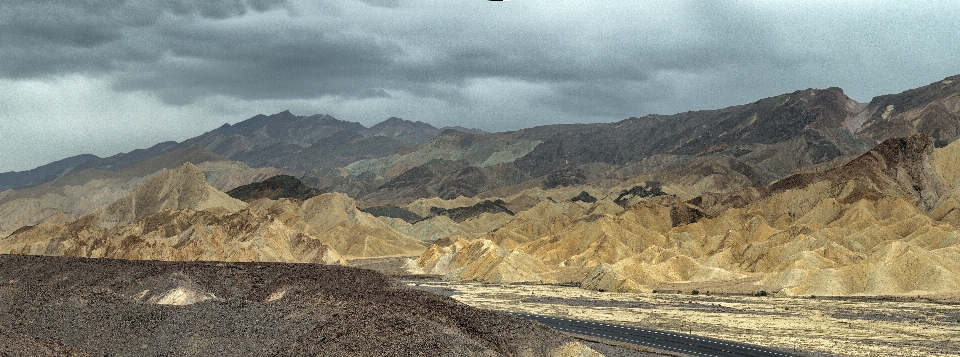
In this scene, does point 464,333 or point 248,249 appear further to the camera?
point 248,249

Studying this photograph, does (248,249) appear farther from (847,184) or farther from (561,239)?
(847,184)

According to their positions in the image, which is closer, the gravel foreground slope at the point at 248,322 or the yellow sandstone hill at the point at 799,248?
the gravel foreground slope at the point at 248,322

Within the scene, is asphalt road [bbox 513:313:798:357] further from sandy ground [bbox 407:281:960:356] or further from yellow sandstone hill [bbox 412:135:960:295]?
yellow sandstone hill [bbox 412:135:960:295]

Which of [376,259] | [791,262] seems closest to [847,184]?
[791,262]

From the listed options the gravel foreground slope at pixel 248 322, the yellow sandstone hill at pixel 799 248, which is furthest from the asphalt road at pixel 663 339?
the yellow sandstone hill at pixel 799 248

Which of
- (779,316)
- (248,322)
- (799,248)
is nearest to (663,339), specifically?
(779,316)

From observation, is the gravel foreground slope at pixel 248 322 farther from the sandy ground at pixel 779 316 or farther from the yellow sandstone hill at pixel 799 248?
the yellow sandstone hill at pixel 799 248

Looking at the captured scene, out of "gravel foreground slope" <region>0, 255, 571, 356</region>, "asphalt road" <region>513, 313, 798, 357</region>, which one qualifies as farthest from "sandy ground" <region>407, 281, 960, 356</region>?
"gravel foreground slope" <region>0, 255, 571, 356</region>
